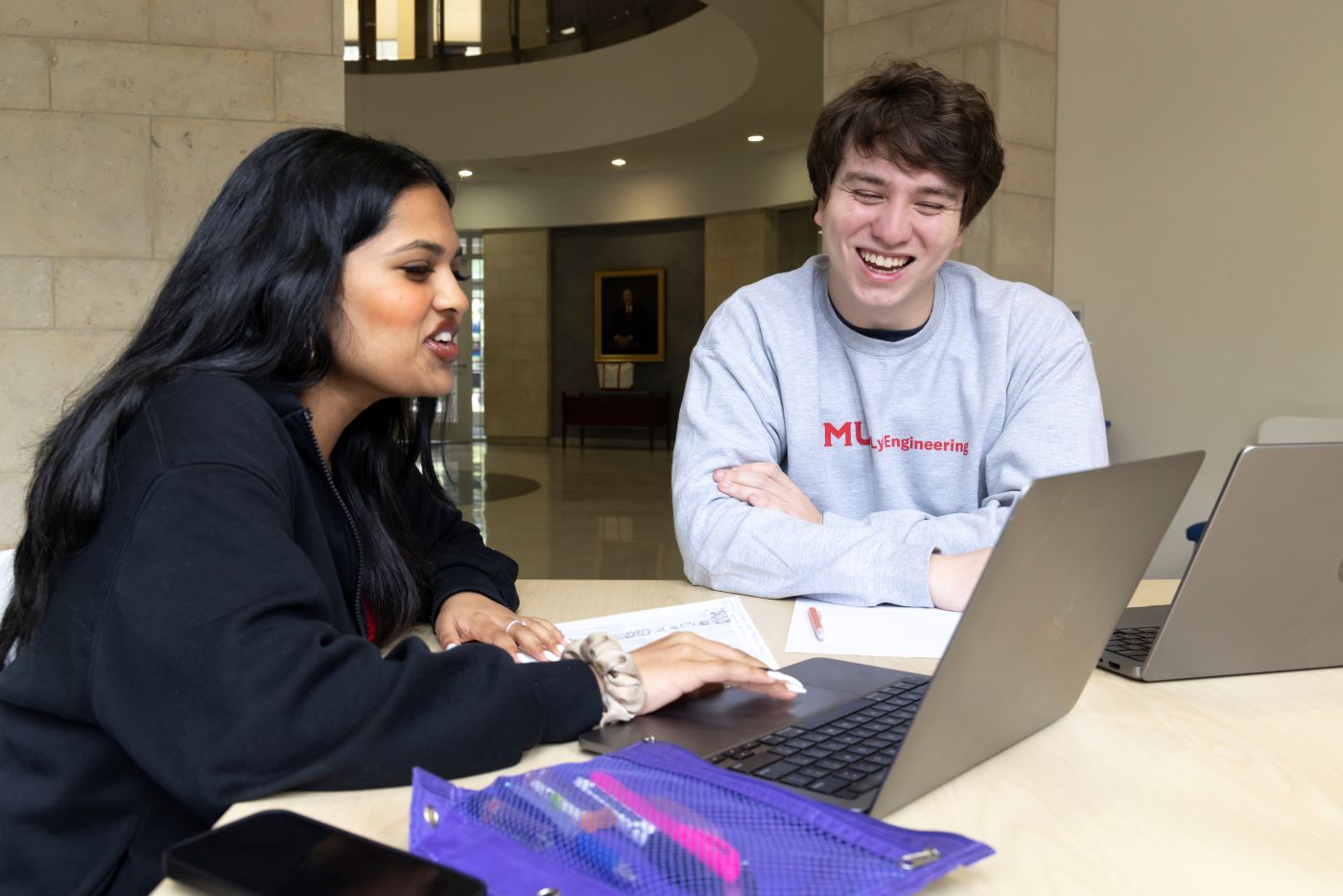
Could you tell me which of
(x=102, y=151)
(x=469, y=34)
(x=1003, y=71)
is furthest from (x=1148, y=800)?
(x=469, y=34)

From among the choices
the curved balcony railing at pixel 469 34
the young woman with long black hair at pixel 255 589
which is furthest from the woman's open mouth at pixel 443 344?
the curved balcony railing at pixel 469 34

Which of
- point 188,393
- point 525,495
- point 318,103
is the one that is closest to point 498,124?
point 525,495

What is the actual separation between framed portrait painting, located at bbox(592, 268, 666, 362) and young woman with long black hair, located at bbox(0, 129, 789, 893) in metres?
13.4

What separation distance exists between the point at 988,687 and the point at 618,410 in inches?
543

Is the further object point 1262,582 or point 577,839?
point 1262,582

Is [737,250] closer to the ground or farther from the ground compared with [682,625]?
farther from the ground

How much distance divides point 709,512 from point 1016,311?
2.36 ft

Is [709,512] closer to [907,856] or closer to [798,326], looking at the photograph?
[798,326]

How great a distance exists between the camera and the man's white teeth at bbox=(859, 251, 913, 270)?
1858 mm

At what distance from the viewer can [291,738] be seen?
809 millimetres

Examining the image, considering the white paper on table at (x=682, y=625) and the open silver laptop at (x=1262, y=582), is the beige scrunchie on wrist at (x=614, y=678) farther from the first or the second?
the open silver laptop at (x=1262, y=582)

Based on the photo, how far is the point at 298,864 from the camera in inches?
25.4

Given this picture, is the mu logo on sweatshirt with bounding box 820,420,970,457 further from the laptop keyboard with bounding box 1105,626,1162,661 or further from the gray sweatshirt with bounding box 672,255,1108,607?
the laptop keyboard with bounding box 1105,626,1162,661

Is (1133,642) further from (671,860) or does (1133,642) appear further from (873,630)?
(671,860)
